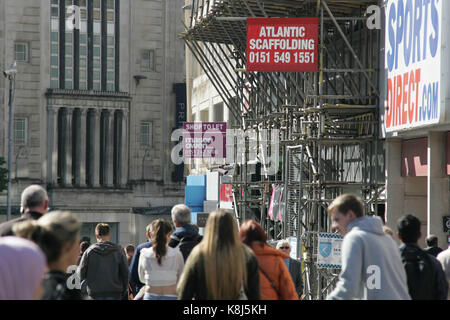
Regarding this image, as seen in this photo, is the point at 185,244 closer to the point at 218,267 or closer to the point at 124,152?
the point at 218,267

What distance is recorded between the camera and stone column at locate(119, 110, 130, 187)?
58.9 meters

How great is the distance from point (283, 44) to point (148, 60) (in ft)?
134

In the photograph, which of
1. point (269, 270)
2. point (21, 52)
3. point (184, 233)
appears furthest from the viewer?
point (21, 52)

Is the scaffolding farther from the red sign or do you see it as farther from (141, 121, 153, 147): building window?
(141, 121, 153, 147): building window

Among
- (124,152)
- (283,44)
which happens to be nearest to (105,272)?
(283,44)

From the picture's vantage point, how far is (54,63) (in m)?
57.7

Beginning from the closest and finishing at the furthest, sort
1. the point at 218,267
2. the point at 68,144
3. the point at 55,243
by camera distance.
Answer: the point at 55,243, the point at 218,267, the point at 68,144

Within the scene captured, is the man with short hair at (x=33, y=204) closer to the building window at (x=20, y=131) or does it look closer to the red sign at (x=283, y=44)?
the red sign at (x=283, y=44)

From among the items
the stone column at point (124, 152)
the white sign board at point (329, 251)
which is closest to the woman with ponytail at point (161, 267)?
the white sign board at point (329, 251)

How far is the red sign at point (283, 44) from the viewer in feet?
65.6

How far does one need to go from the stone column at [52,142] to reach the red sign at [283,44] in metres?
38.5

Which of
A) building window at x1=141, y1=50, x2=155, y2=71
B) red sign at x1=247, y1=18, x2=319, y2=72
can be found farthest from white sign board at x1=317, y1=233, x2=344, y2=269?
building window at x1=141, y1=50, x2=155, y2=71

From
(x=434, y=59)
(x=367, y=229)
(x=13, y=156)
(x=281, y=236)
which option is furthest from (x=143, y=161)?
(x=367, y=229)

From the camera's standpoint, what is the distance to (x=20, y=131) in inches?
2248
